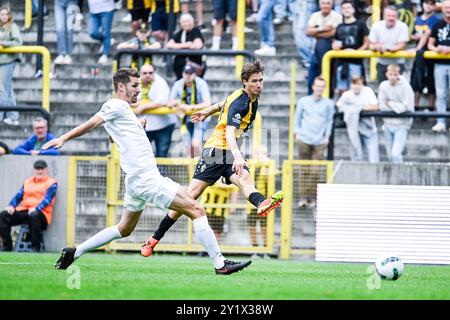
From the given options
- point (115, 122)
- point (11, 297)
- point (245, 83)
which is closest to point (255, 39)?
point (245, 83)

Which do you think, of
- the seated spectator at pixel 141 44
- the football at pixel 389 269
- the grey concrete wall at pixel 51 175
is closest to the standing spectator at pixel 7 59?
the grey concrete wall at pixel 51 175

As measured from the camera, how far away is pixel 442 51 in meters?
19.9

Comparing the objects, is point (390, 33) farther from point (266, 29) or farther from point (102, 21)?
point (102, 21)

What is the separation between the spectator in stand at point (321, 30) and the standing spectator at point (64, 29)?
4.78 m

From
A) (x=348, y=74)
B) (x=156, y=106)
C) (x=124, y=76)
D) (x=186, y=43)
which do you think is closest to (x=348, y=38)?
(x=348, y=74)

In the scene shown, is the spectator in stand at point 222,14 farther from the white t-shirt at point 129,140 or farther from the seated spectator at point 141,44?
the white t-shirt at point 129,140

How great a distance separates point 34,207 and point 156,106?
267 centimetres

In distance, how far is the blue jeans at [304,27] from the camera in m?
22.6

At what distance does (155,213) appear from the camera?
2017 centimetres

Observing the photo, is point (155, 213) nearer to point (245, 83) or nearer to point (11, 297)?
point (245, 83)

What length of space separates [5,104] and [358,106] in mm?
6390

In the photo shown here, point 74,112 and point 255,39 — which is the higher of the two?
point 255,39
